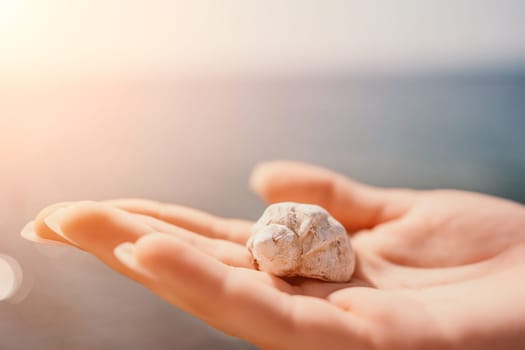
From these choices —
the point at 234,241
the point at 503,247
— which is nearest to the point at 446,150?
the point at 503,247

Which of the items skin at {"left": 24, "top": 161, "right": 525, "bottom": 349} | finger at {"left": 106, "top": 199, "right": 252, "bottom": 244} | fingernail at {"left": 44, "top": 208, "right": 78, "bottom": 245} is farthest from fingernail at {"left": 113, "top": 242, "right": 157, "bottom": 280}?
finger at {"left": 106, "top": 199, "right": 252, "bottom": 244}

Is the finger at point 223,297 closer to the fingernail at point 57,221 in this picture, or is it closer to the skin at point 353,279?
the skin at point 353,279

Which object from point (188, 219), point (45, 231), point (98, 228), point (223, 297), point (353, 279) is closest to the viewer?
point (223, 297)

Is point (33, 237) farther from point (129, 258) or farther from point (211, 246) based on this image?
point (211, 246)

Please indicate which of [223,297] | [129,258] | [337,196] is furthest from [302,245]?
[337,196]

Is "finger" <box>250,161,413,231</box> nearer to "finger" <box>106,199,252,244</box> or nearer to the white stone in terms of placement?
"finger" <box>106,199,252,244</box>

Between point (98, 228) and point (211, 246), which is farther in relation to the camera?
point (211, 246)

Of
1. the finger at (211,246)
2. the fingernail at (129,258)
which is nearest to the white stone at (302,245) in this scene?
the finger at (211,246)
